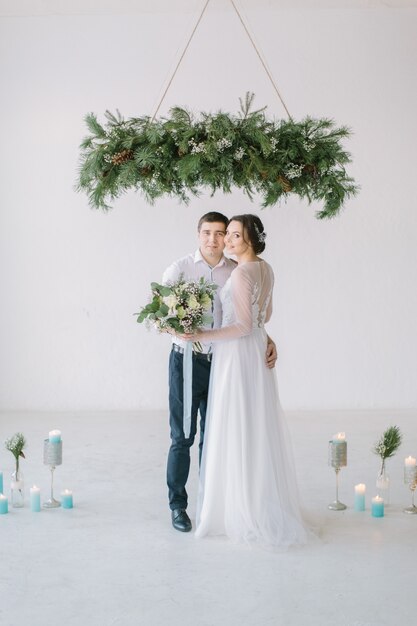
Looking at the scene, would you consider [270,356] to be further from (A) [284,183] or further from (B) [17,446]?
(B) [17,446]

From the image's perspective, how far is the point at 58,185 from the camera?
831 cm

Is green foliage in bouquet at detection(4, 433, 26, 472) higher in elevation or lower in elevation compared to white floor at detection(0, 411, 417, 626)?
higher

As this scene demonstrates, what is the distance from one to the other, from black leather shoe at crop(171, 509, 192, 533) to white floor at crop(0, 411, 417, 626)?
5 centimetres

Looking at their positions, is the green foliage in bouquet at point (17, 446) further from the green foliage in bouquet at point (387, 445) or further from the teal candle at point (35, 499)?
the green foliage in bouquet at point (387, 445)

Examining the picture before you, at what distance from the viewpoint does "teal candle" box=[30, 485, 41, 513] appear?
5.19 metres

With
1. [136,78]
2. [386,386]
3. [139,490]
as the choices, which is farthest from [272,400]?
[136,78]

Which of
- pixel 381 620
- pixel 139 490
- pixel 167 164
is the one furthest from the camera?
pixel 139 490

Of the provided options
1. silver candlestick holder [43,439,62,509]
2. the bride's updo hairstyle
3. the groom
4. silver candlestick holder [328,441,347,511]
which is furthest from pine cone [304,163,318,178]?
silver candlestick holder [43,439,62,509]

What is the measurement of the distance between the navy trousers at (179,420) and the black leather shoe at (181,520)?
33 mm

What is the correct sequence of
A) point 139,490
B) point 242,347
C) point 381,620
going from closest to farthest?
point 381,620, point 242,347, point 139,490

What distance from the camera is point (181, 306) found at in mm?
4582

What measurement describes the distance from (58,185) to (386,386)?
3621 mm

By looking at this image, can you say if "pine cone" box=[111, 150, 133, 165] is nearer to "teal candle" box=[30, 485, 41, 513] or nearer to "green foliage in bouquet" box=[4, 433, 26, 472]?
"green foliage in bouquet" box=[4, 433, 26, 472]

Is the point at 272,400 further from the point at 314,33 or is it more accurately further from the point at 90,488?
the point at 314,33
